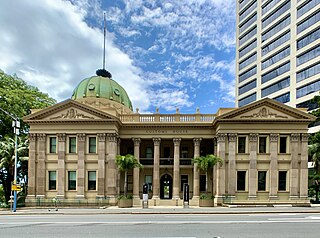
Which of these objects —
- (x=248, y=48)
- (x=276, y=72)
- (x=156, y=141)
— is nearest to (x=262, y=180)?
(x=156, y=141)

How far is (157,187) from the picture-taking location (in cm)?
3678

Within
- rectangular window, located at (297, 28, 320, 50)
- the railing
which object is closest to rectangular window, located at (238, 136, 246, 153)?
the railing

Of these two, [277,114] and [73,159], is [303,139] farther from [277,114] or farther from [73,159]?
[73,159]

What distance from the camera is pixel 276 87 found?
66500 mm

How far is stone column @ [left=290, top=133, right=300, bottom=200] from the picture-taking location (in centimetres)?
3412

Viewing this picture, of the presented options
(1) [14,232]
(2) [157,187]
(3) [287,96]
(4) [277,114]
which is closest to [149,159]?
(2) [157,187]

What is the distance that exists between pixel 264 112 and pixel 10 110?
32605 mm

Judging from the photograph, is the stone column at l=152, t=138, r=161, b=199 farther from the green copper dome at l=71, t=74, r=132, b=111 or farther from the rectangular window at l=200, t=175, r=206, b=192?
the green copper dome at l=71, t=74, r=132, b=111

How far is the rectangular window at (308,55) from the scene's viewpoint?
5494cm

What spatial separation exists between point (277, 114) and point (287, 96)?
30963 millimetres

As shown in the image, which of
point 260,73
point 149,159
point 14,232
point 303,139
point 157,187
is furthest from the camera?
point 260,73

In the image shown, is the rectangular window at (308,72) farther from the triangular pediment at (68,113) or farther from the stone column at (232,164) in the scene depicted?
the triangular pediment at (68,113)

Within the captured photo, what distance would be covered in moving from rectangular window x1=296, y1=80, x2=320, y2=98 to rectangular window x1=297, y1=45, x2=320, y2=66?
5.07m

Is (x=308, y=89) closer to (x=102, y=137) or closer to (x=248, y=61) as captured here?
(x=248, y=61)
